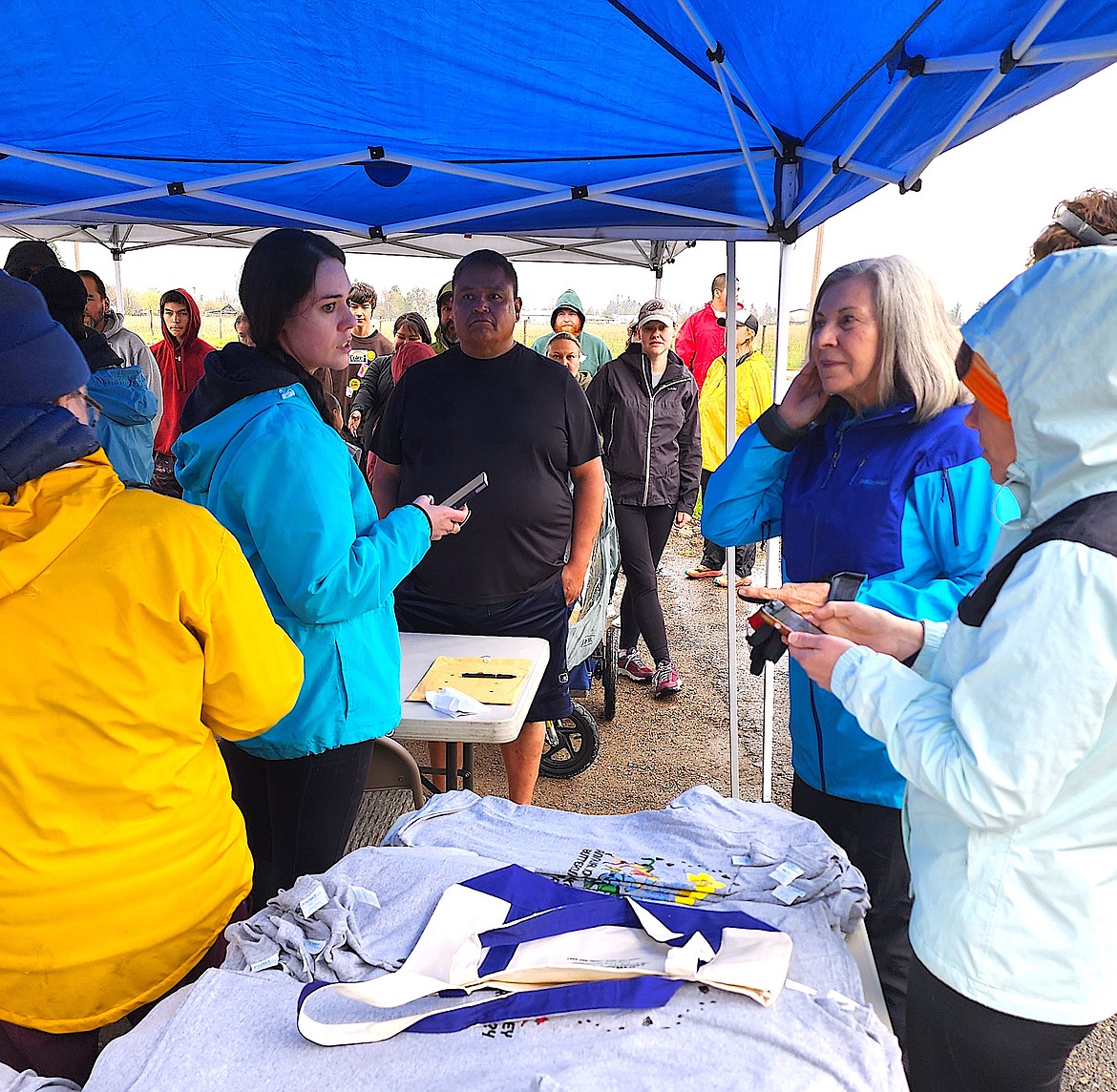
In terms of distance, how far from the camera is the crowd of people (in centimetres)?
103

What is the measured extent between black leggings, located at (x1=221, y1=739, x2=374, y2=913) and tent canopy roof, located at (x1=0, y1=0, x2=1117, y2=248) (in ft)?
5.51

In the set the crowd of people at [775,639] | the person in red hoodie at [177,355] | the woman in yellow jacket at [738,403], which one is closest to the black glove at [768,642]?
the crowd of people at [775,639]

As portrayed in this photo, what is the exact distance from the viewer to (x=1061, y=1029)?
111cm

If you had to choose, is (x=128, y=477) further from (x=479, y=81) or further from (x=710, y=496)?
(x=710, y=496)

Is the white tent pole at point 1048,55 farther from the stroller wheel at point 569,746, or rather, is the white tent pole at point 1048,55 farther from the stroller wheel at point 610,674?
the stroller wheel at point 610,674

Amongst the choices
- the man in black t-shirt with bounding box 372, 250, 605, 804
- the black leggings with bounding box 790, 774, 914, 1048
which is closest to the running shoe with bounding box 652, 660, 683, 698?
the man in black t-shirt with bounding box 372, 250, 605, 804

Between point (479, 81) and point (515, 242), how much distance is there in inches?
265

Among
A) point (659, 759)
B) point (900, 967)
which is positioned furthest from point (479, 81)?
point (659, 759)

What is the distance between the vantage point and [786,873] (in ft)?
4.22

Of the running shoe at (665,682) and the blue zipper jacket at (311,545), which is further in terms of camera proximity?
the running shoe at (665,682)

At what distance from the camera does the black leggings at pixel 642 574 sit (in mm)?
4551

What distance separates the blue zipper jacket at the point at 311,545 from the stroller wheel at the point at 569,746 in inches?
75.8

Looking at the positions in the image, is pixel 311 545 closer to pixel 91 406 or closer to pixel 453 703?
pixel 91 406

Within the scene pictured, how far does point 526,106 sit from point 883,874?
2186mm
